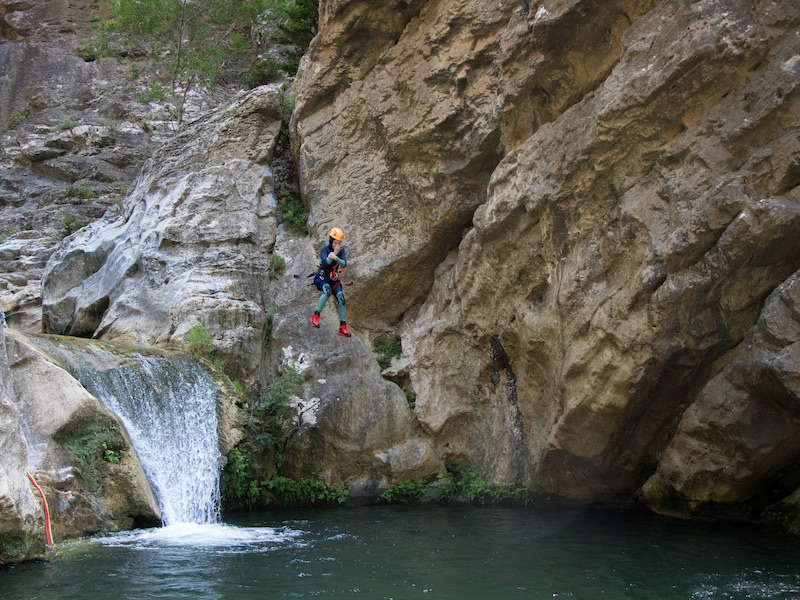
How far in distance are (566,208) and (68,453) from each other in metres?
8.09

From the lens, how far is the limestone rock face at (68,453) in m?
9.02

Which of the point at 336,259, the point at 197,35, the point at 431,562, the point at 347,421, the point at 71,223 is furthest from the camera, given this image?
the point at 197,35

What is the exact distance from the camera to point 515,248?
40.5 feet

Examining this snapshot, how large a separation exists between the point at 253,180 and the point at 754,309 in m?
11.5

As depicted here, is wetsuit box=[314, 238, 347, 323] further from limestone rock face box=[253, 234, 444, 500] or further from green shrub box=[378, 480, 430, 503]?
green shrub box=[378, 480, 430, 503]

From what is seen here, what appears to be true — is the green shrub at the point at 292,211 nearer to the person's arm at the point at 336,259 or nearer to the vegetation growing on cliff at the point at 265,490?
the person's arm at the point at 336,259

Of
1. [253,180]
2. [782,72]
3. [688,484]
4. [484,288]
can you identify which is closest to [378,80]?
[253,180]

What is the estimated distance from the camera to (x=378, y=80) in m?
15.3

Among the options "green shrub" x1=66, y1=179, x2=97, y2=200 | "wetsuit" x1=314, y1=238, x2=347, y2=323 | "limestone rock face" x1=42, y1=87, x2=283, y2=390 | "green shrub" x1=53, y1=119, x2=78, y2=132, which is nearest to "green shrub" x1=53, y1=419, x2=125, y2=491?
"limestone rock face" x1=42, y1=87, x2=283, y2=390

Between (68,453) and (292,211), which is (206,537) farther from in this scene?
(292,211)

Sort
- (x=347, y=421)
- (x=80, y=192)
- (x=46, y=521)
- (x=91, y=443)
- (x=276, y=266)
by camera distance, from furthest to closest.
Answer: (x=80, y=192) < (x=276, y=266) < (x=347, y=421) < (x=91, y=443) < (x=46, y=521)

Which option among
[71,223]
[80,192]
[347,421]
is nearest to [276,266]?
[347,421]

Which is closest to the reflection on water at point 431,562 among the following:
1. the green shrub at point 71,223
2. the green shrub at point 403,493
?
the green shrub at point 403,493

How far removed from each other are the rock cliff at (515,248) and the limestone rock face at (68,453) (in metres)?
3.75
